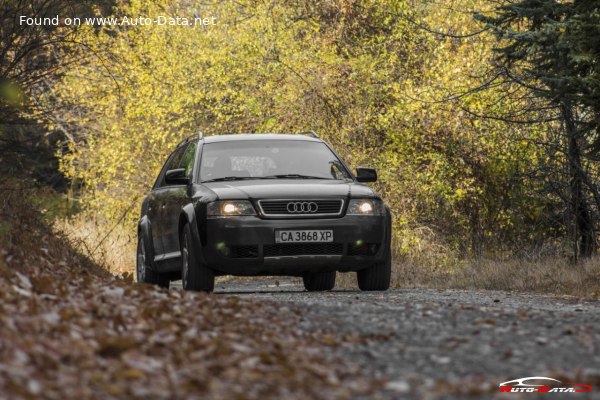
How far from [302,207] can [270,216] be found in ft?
1.24

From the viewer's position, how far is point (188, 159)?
13758mm

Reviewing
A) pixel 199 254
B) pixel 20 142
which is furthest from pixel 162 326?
pixel 20 142

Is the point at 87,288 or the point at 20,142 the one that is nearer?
the point at 87,288

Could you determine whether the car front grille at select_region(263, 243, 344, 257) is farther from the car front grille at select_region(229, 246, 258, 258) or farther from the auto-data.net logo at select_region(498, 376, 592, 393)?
the auto-data.net logo at select_region(498, 376, 592, 393)

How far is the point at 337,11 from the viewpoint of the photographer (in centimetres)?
2372

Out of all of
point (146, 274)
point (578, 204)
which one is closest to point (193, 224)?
point (146, 274)

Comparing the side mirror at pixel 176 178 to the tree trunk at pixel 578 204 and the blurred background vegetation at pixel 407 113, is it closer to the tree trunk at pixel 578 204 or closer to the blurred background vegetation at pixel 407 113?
the blurred background vegetation at pixel 407 113

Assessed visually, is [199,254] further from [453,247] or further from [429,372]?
[453,247]

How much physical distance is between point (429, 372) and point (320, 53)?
17.4m

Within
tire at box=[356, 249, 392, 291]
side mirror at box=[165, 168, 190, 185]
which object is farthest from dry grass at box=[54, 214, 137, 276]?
tire at box=[356, 249, 392, 291]

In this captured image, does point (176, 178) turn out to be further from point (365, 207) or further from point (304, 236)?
point (365, 207)

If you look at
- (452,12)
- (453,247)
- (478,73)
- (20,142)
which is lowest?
(453,247)

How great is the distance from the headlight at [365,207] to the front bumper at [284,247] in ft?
0.20

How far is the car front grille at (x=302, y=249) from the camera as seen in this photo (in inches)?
470
